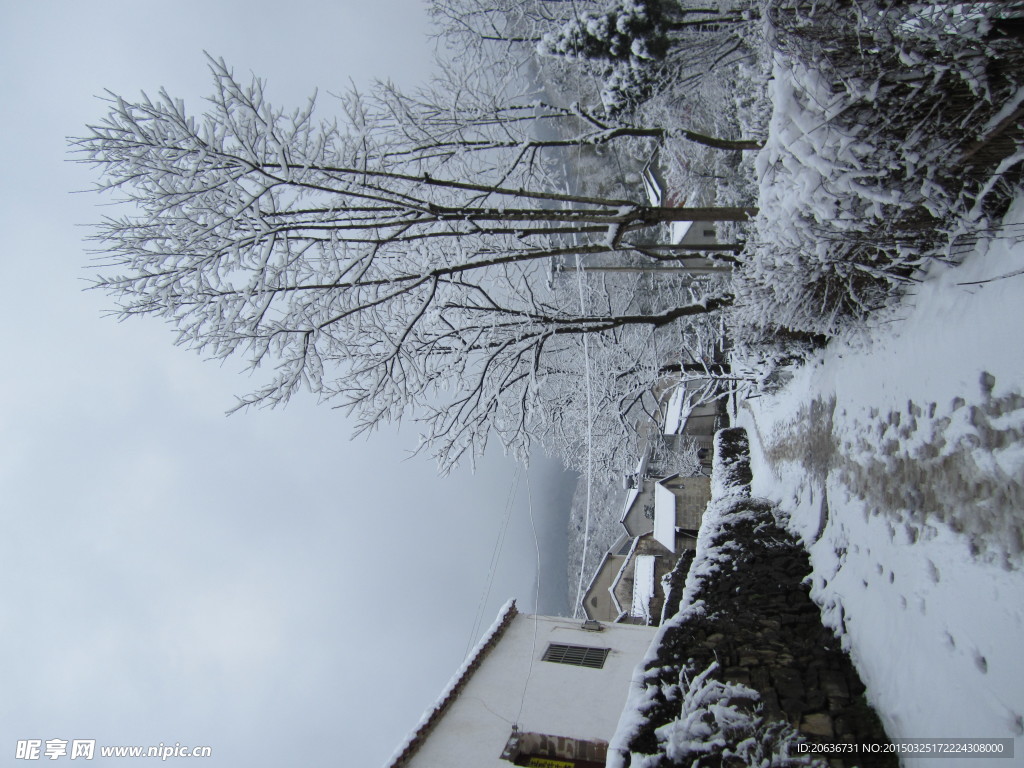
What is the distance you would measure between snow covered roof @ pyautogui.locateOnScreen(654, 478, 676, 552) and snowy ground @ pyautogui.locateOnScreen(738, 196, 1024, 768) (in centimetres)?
1389

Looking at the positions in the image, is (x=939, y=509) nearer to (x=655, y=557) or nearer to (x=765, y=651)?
(x=765, y=651)

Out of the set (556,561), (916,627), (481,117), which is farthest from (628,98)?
(556,561)

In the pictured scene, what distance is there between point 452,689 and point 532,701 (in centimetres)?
132

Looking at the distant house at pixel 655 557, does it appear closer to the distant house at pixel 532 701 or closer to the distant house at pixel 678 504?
the distant house at pixel 678 504

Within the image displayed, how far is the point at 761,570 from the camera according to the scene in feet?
A: 21.4

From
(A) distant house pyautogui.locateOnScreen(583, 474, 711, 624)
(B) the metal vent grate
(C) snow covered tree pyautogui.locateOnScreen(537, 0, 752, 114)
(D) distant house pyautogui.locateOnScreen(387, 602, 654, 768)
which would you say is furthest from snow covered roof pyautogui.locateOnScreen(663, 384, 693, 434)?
(C) snow covered tree pyautogui.locateOnScreen(537, 0, 752, 114)

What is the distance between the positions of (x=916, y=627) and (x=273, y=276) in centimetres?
689

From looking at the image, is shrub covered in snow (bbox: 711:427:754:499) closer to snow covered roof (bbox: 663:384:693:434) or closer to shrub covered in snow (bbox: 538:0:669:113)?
snow covered roof (bbox: 663:384:693:434)

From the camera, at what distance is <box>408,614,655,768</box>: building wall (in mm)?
8062

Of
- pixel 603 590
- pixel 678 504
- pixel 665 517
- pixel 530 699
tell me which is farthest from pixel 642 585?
pixel 530 699

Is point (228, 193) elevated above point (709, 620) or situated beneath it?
elevated above

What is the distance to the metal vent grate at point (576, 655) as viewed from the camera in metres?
9.77

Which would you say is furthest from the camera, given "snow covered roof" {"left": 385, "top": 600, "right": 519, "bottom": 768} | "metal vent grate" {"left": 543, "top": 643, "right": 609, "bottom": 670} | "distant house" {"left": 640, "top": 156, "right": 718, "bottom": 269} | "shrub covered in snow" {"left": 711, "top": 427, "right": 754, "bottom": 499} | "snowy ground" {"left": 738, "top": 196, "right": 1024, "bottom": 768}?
"distant house" {"left": 640, "top": 156, "right": 718, "bottom": 269}

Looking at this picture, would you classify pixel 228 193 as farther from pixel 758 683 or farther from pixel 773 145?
pixel 758 683
